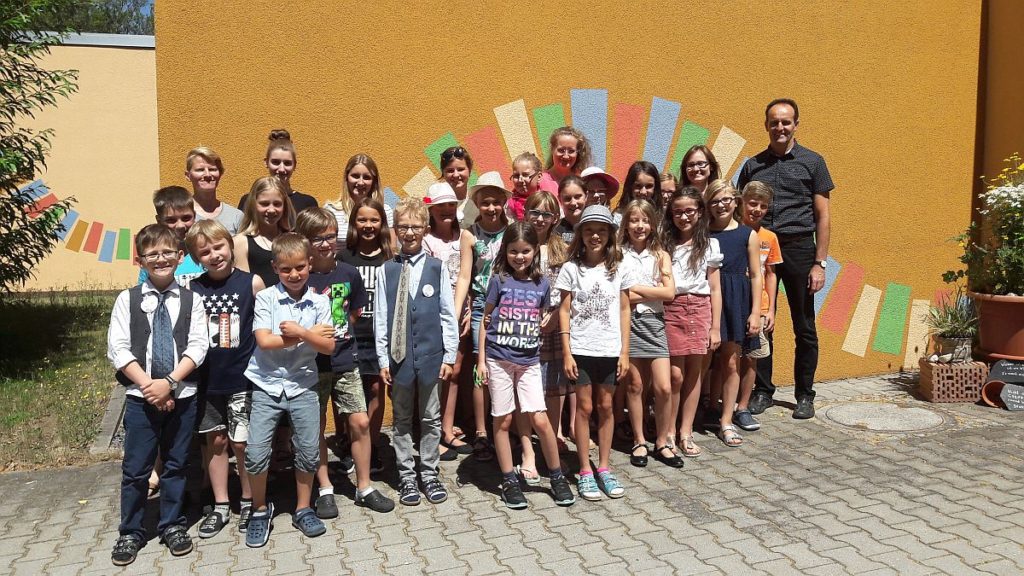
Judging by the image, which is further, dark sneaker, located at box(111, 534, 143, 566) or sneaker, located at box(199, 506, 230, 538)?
sneaker, located at box(199, 506, 230, 538)

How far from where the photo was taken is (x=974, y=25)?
21.5ft

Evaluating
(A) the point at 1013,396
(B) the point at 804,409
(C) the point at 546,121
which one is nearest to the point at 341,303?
(C) the point at 546,121

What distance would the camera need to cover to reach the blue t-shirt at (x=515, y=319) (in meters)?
3.94

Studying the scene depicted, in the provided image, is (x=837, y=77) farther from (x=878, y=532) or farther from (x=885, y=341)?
(x=878, y=532)

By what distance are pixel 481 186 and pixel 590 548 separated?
2.08m

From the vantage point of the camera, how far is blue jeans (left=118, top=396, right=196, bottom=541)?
11.2 ft

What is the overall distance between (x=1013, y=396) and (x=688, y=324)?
2769 millimetres

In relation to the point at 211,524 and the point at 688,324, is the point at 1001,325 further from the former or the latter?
the point at 211,524

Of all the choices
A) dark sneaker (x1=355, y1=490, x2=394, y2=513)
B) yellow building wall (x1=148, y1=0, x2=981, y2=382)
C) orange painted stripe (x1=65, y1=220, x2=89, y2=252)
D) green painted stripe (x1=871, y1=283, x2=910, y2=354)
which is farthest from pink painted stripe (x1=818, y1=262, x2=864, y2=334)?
orange painted stripe (x1=65, y1=220, x2=89, y2=252)

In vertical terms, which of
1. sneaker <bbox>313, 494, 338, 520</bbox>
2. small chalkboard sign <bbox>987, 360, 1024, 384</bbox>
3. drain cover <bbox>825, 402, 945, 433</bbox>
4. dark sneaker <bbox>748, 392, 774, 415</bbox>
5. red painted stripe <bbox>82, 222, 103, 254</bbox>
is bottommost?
sneaker <bbox>313, 494, 338, 520</bbox>

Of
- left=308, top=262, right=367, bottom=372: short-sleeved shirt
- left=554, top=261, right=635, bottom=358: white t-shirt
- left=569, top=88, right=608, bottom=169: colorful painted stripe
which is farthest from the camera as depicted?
left=569, top=88, right=608, bottom=169: colorful painted stripe

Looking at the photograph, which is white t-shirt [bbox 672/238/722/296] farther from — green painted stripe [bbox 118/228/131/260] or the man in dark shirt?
green painted stripe [bbox 118/228/131/260]

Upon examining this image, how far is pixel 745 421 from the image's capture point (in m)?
5.12

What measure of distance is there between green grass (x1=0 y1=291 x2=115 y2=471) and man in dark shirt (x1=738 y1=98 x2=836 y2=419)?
4.81m
